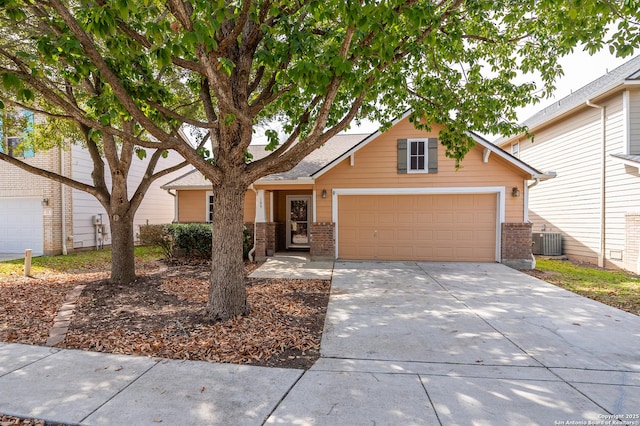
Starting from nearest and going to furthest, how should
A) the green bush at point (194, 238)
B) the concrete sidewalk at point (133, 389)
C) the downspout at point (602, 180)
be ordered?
the concrete sidewalk at point (133, 389) → the downspout at point (602, 180) → the green bush at point (194, 238)

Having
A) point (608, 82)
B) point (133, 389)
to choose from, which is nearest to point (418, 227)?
point (608, 82)

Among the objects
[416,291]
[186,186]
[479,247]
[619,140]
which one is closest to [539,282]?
[479,247]

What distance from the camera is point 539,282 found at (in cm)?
776

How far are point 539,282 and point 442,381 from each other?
6163 millimetres

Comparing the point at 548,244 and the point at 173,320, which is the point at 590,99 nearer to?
the point at 548,244

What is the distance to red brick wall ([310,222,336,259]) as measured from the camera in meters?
10.6

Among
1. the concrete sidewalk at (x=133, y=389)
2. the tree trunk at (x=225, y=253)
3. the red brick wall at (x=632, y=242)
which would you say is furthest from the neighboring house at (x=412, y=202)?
the concrete sidewalk at (x=133, y=389)

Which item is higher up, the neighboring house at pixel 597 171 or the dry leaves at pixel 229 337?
the neighboring house at pixel 597 171

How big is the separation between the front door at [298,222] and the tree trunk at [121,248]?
6855 millimetres

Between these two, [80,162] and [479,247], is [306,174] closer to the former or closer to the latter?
[479,247]

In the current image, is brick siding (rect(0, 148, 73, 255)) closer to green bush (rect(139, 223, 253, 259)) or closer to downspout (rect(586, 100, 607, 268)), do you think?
green bush (rect(139, 223, 253, 259))

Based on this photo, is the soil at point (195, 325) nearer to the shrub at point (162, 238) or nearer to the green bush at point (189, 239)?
the green bush at point (189, 239)

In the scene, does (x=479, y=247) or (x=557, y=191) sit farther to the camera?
(x=557, y=191)

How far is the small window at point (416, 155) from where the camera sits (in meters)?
10.4
